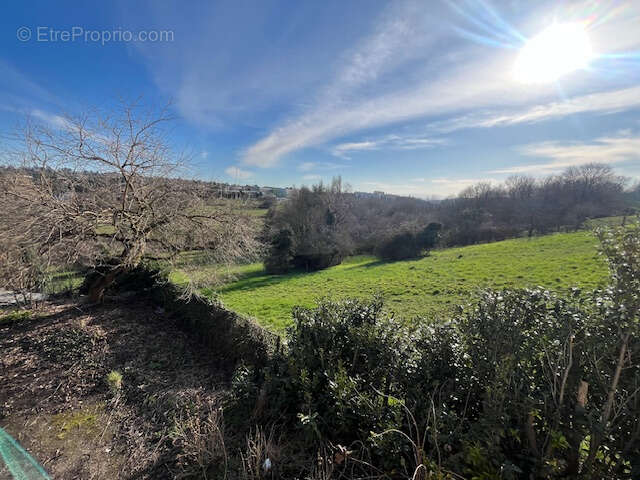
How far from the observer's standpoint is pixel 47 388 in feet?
13.4

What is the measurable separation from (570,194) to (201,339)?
1508 inches

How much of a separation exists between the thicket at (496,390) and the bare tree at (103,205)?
16.2ft

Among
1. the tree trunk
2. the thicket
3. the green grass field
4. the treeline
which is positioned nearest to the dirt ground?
the tree trunk

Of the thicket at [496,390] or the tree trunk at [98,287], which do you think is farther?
the tree trunk at [98,287]

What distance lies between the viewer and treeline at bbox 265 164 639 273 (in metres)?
21.4

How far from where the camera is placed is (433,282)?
12.1 meters

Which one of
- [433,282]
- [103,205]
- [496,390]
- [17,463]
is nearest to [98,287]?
[103,205]

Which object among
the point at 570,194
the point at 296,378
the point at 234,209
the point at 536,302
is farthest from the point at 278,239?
the point at 570,194

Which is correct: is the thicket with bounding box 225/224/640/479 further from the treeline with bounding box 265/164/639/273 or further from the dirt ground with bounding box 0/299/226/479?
the treeline with bounding box 265/164/639/273

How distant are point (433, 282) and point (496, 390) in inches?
439

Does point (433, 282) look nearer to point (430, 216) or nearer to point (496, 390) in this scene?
point (496, 390)

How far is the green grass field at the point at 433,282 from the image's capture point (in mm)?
8945

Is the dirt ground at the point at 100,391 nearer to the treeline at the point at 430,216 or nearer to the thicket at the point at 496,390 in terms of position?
the thicket at the point at 496,390

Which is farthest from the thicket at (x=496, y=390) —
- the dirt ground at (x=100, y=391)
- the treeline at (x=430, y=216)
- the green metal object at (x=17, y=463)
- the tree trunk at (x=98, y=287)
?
the treeline at (x=430, y=216)
